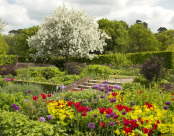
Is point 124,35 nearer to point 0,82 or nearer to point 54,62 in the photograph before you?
point 54,62

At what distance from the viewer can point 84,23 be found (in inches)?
742

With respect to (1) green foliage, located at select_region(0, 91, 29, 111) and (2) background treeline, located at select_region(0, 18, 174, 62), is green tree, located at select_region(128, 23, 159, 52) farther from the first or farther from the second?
(1) green foliage, located at select_region(0, 91, 29, 111)

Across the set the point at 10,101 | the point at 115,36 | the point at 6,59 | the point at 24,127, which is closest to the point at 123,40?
→ the point at 115,36

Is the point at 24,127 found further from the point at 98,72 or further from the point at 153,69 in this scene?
the point at 98,72

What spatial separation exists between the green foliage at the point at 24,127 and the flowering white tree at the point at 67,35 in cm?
1396

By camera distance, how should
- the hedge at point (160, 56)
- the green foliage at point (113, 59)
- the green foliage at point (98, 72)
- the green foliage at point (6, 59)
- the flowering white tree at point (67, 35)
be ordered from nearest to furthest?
the green foliage at point (98, 72) < the hedge at point (160, 56) < the green foliage at point (113, 59) < the flowering white tree at point (67, 35) < the green foliage at point (6, 59)

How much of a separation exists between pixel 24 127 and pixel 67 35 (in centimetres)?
1547

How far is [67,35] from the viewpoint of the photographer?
17859 millimetres

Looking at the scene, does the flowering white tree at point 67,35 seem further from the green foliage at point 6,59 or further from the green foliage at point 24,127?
the green foliage at point 24,127

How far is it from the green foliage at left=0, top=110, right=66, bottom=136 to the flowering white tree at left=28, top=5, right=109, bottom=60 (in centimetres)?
1396

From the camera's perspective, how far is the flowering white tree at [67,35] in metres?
17.4

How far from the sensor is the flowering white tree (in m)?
17.4

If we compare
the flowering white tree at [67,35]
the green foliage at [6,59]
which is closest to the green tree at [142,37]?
the flowering white tree at [67,35]

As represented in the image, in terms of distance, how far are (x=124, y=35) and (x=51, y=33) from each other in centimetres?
2286
